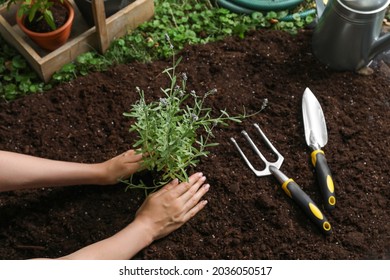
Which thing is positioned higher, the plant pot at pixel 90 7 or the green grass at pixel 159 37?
the plant pot at pixel 90 7

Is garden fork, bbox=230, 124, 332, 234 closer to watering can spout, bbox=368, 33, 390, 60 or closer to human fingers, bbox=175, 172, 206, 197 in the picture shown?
human fingers, bbox=175, 172, 206, 197

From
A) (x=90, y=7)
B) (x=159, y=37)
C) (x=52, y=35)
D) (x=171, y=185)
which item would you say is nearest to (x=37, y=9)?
(x=52, y=35)

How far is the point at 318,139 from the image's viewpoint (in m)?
1.65

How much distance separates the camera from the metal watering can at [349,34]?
1666 millimetres

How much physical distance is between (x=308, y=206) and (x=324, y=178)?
0.12 meters

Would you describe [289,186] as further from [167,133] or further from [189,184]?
[167,133]

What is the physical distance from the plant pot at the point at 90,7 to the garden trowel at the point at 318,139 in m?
0.80

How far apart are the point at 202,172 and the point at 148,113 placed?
286mm

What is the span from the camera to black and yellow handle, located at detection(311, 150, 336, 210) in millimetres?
1533

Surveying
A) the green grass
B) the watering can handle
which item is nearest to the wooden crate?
the green grass

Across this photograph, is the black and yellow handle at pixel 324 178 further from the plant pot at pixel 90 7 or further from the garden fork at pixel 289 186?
the plant pot at pixel 90 7

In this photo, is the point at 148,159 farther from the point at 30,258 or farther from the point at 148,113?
the point at 30,258

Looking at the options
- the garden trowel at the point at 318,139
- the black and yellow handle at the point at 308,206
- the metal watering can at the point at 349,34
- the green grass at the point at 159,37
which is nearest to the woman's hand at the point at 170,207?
the black and yellow handle at the point at 308,206
